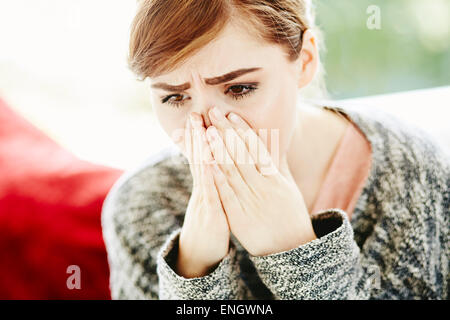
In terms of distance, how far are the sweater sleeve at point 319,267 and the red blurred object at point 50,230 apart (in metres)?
0.46

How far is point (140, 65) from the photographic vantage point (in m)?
0.63

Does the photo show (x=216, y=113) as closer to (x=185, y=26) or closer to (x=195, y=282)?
(x=185, y=26)

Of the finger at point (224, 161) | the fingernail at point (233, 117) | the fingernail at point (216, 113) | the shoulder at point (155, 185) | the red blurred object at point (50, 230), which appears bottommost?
the red blurred object at point (50, 230)

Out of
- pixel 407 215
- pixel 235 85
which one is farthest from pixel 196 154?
pixel 407 215

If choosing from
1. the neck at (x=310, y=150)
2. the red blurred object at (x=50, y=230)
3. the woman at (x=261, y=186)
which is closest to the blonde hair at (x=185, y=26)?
the woman at (x=261, y=186)

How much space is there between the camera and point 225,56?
0.59m

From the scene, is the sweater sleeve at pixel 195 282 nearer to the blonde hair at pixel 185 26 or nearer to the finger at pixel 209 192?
the finger at pixel 209 192

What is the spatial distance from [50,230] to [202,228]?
1.40 feet

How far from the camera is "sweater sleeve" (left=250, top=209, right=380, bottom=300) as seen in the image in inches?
25.0

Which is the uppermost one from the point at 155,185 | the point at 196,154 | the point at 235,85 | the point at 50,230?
the point at 235,85

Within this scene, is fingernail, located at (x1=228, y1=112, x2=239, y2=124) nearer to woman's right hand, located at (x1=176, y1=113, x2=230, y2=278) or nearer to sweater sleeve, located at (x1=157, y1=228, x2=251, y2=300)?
woman's right hand, located at (x1=176, y1=113, x2=230, y2=278)

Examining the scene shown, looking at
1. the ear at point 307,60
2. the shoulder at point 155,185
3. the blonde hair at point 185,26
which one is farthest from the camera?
the shoulder at point 155,185

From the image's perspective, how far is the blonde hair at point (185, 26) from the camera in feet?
1.92

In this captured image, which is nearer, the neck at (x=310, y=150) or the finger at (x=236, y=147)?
the finger at (x=236, y=147)
